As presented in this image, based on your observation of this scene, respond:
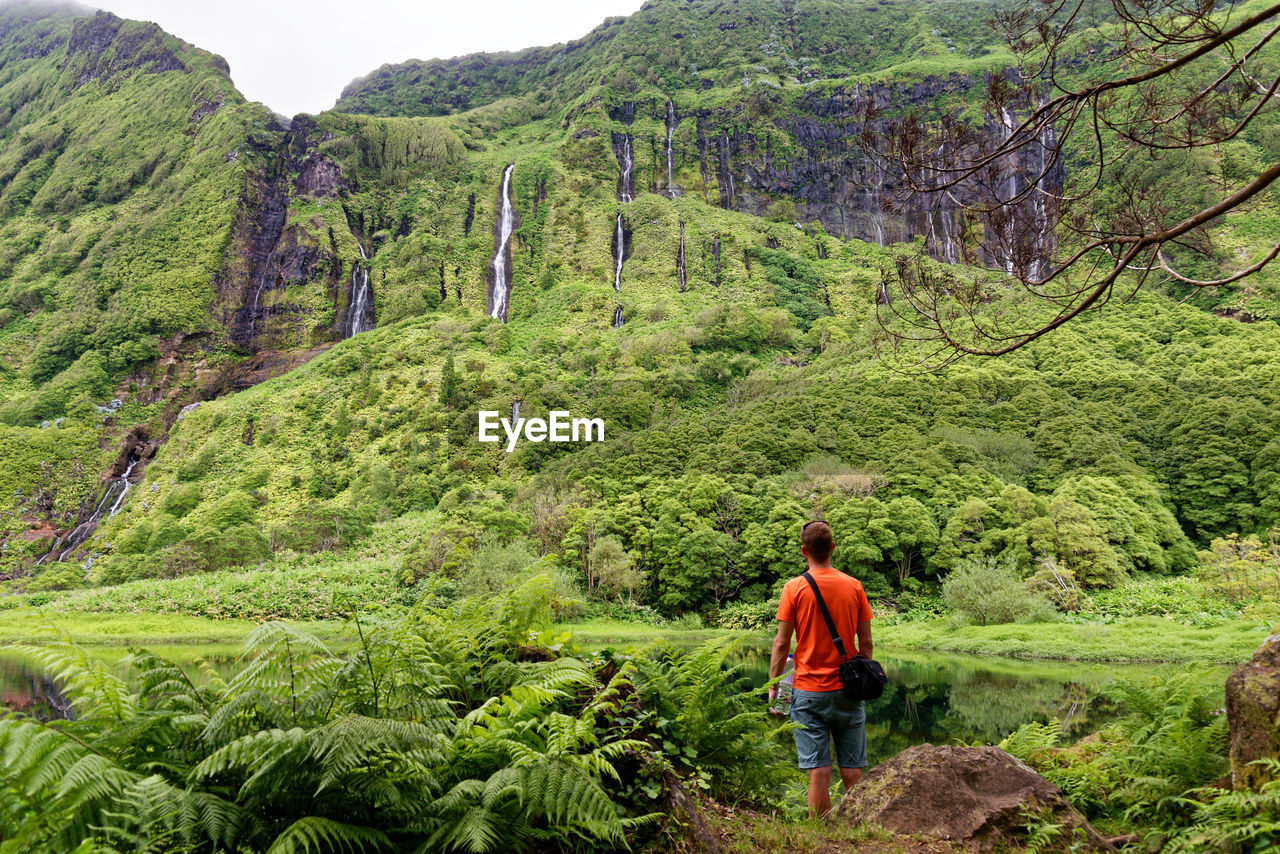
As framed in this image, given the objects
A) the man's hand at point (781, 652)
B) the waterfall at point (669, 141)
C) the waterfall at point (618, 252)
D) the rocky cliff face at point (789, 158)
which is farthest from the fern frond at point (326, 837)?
the waterfall at point (669, 141)

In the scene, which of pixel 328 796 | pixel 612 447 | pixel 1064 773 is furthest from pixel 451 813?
pixel 612 447

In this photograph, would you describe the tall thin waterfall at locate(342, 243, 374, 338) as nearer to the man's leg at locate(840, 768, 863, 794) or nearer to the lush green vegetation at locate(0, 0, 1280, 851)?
the lush green vegetation at locate(0, 0, 1280, 851)

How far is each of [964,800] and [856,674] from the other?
4.06ft

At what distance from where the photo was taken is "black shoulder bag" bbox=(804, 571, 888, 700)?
5238 millimetres

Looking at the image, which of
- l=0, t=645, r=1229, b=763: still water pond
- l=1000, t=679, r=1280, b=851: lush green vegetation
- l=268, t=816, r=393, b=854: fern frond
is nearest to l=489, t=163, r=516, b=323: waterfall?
l=0, t=645, r=1229, b=763: still water pond

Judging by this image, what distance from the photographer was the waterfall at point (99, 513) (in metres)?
70.1

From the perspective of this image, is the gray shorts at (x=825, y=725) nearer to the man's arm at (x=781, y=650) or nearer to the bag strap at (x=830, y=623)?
the man's arm at (x=781, y=650)

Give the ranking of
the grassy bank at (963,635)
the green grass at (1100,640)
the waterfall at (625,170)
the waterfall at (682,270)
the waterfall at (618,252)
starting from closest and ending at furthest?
the green grass at (1100,640)
the grassy bank at (963,635)
the waterfall at (682,270)
the waterfall at (618,252)
the waterfall at (625,170)

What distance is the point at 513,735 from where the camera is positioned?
3453 mm

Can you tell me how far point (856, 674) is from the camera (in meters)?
5.27

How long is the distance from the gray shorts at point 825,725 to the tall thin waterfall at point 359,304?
11010 cm

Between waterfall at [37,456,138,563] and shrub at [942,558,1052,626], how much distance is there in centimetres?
8479

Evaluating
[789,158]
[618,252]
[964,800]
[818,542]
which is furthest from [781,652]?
[789,158]

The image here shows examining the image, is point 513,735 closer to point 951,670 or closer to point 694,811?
point 694,811
